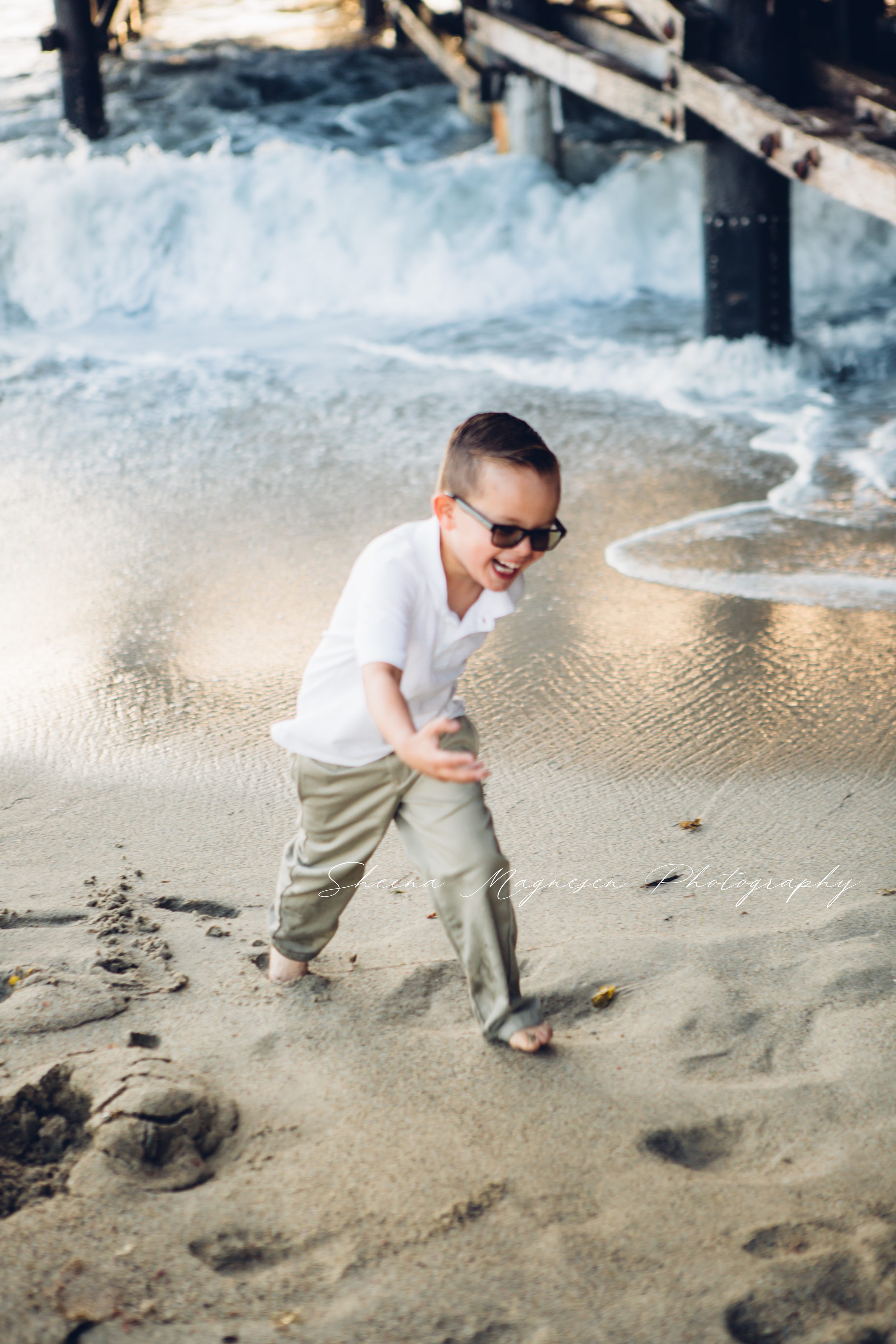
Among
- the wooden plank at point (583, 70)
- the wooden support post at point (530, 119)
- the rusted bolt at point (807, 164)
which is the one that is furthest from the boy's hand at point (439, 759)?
the wooden support post at point (530, 119)

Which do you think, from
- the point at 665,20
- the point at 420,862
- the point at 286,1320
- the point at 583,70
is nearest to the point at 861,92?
the point at 665,20

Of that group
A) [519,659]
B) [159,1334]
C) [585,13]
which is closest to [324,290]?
[585,13]

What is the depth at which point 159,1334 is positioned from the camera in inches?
61.7

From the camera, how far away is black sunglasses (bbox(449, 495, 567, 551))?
2105 mm

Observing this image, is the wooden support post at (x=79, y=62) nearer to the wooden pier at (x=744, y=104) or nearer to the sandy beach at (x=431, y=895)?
the wooden pier at (x=744, y=104)

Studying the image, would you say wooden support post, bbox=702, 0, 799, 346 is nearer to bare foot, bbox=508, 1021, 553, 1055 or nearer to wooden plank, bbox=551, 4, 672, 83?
wooden plank, bbox=551, 4, 672, 83

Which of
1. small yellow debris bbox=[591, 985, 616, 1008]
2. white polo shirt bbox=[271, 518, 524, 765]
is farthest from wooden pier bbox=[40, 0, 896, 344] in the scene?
small yellow debris bbox=[591, 985, 616, 1008]

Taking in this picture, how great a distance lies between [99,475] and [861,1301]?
544cm

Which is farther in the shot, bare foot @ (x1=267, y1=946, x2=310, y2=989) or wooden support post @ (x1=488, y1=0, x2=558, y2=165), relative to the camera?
wooden support post @ (x1=488, y1=0, x2=558, y2=165)

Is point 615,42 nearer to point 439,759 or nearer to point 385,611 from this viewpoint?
point 385,611

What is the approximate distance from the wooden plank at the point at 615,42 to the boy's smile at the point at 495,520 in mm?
6030

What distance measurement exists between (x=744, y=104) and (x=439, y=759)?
19.0 ft

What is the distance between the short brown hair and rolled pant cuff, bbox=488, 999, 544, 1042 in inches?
38.4

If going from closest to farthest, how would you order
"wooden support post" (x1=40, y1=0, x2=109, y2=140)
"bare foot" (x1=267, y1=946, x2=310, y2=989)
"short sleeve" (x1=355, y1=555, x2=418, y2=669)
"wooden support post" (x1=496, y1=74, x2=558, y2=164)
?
"short sleeve" (x1=355, y1=555, x2=418, y2=669) < "bare foot" (x1=267, y1=946, x2=310, y2=989) < "wooden support post" (x1=496, y1=74, x2=558, y2=164) < "wooden support post" (x1=40, y1=0, x2=109, y2=140)
